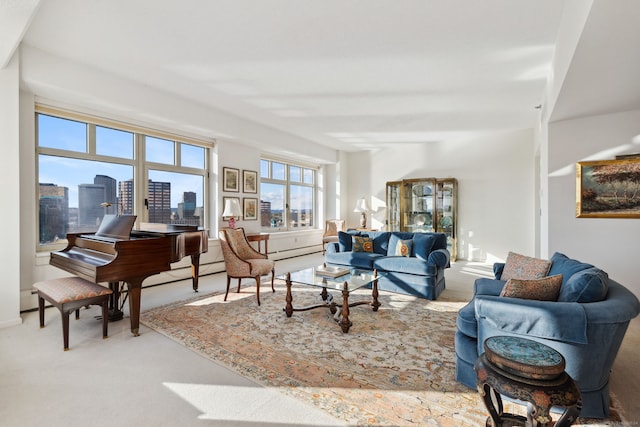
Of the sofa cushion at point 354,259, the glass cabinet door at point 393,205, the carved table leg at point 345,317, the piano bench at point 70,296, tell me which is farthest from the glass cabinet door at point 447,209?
the piano bench at point 70,296

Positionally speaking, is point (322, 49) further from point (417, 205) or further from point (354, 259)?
point (417, 205)

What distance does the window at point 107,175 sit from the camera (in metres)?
3.91

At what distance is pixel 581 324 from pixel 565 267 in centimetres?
105

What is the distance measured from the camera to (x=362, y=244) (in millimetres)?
5117

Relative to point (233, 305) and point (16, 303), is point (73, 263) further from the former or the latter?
point (233, 305)

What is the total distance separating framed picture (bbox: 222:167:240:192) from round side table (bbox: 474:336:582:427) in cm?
517

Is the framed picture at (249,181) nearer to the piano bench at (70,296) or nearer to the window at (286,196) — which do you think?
the window at (286,196)

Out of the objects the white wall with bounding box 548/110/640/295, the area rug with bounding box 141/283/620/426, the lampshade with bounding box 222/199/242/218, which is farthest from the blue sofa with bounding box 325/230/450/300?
the lampshade with bounding box 222/199/242/218

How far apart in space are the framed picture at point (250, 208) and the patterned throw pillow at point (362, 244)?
2350mm

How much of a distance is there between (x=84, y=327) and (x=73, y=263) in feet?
2.24

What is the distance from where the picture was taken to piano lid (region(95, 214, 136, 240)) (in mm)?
3078

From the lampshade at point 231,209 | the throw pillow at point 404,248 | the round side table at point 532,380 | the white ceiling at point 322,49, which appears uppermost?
the white ceiling at point 322,49

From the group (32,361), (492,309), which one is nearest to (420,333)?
(492,309)

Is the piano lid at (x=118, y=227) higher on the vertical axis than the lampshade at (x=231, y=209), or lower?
lower
